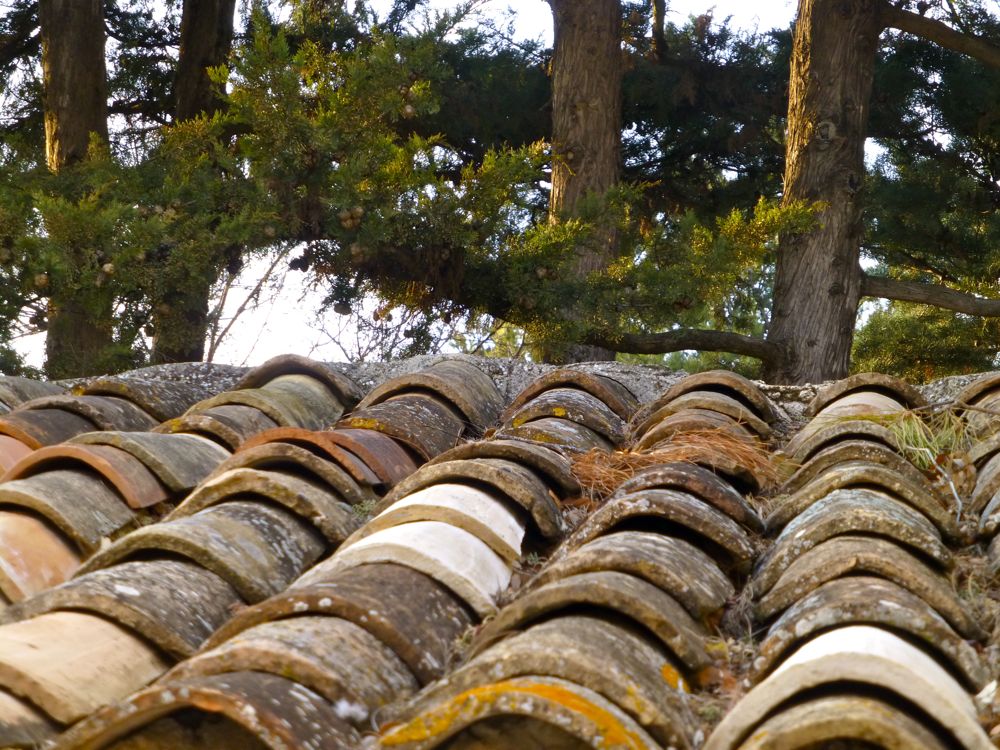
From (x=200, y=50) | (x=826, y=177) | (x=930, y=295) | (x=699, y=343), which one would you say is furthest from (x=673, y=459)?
(x=200, y=50)

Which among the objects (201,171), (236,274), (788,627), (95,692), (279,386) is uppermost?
(201,171)

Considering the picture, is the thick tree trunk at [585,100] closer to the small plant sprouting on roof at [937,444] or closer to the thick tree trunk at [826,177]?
the thick tree trunk at [826,177]

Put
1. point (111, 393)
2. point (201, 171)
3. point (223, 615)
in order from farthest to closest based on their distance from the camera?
point (201, 171) → point (111, 393) → point (223, 615)

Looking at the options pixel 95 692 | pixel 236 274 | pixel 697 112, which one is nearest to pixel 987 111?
pixel 697 112

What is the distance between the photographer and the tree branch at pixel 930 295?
28.0 ft

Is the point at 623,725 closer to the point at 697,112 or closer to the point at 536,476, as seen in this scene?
the point at 536,476

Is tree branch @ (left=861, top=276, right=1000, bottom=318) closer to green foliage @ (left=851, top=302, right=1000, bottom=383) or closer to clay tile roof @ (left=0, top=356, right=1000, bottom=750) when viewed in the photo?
green foliage @ (left=851, top=302, right=1000, bottom=383)

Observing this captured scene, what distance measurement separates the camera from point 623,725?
1552mm

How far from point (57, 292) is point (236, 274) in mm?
1338

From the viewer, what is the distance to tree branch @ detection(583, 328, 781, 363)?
27.0ft

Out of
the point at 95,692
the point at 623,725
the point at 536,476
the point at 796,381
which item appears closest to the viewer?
the point at 623,725

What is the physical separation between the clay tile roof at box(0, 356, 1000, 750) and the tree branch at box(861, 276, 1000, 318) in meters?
5.12

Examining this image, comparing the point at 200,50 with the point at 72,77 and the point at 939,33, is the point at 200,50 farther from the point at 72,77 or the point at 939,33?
the point at 939,33

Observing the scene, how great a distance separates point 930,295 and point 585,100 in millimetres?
2949
